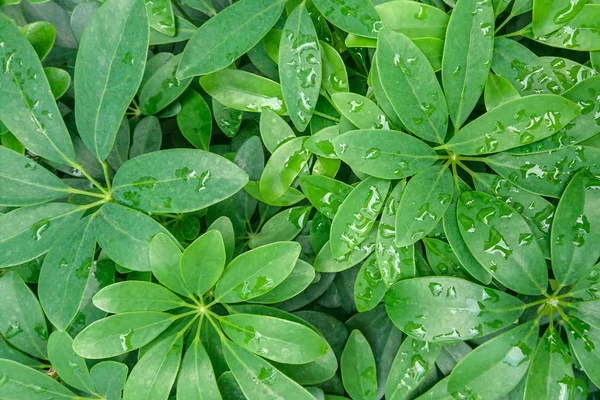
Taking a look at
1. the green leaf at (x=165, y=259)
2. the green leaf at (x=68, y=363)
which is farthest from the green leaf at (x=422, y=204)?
the green leaf at (x=68, y=363)

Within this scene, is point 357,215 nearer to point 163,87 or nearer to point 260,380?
point 260,380

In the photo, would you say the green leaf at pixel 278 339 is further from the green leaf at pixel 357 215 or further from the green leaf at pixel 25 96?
the green leaf at pixel 25 96

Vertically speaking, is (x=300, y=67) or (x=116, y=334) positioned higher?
(x=300, y=67)

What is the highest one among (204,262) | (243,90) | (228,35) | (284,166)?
(228,35)

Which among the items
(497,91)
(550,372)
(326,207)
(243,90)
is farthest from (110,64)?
(550,372)

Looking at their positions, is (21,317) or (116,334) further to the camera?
(21,317)

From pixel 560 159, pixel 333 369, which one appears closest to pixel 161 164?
pixel 333 369
